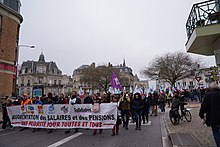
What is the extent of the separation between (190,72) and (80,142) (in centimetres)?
3761

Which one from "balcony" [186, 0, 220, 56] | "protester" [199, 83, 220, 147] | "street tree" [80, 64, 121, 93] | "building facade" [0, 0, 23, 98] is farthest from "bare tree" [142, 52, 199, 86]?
"protester" [199, 83, 220, 147]

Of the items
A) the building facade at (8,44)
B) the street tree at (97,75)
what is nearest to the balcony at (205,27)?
the building facade at (8,44)

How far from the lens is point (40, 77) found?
Answer: 83000mm

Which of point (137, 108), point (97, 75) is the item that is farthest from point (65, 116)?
point (97, 75)

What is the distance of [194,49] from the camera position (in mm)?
9820

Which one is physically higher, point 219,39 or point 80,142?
point 219,39

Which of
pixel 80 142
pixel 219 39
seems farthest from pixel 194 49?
pixel 80 142

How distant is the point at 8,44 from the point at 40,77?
6093cm

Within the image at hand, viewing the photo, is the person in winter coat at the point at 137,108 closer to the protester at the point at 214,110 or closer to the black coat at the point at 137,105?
the black coat at the point at 137,105

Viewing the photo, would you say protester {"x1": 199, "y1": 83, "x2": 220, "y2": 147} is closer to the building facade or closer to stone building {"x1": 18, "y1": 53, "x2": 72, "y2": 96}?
the building facade

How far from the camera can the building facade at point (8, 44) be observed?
23531 millimetres

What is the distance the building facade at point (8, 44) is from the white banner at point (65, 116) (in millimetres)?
13848

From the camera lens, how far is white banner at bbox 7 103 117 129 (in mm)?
8898

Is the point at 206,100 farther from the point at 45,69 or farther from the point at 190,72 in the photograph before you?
the point at 45,69
